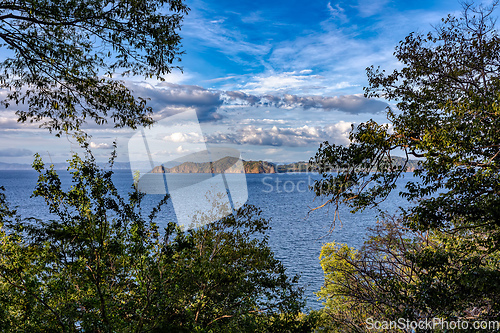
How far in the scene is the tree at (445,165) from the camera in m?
6.40

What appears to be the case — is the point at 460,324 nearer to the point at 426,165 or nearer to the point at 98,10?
the point at 426,165

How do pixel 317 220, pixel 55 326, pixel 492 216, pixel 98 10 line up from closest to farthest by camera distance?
pixel 55 326 → pixel 492 216 → pixel 98 10 → pixel 317 220

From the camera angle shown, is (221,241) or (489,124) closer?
(489,124)

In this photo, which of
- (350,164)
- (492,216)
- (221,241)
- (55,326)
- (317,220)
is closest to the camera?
(55,326)

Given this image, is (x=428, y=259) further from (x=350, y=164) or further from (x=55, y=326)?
(x=55, y=326)

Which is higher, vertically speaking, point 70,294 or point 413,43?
point 413,43

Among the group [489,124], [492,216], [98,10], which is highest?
[98,10]

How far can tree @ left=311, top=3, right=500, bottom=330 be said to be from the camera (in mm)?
6402

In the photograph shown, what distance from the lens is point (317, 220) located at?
56.7 m

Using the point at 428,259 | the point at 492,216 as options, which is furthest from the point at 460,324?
the point at 492,216

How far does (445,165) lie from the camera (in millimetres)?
6527

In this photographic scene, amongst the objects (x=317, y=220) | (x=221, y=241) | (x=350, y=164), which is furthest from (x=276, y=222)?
(x=350, y=164)

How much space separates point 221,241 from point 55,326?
247 inches

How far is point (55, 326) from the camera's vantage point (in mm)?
5715
